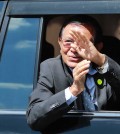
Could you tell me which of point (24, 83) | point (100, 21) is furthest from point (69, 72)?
point (100, 21)

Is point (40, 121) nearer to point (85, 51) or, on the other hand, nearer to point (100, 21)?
point (85, 51)

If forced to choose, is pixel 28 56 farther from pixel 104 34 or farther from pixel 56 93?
pixel 104 34

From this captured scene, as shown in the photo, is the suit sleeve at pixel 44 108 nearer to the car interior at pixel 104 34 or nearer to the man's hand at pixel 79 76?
the man's hand at pixel 79 76

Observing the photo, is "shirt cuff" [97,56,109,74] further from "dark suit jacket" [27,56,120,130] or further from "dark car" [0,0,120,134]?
"dark car" [0,0,120,134]

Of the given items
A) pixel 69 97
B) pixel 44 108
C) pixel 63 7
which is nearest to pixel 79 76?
pixel 69 97

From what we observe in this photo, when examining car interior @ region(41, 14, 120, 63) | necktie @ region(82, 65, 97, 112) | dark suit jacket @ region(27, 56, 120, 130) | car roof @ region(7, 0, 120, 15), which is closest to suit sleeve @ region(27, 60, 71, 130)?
dark suit jacket @ region(27, 56, 120, 130)

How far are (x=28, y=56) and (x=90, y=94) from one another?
468 millimetres

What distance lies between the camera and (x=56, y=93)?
123 inches

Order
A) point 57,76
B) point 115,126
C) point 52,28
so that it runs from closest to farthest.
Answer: point 115,126 → point 57,76 → point 52,28

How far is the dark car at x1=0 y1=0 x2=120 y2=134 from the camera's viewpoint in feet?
9.92

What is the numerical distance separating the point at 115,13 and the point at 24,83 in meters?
0.71

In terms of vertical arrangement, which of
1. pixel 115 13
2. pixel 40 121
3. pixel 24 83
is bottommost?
pixel 40 121

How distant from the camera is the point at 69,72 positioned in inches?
129

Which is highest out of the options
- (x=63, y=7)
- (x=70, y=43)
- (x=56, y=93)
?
(x=63, y=7)
